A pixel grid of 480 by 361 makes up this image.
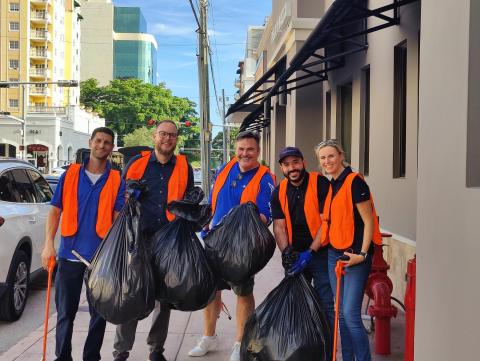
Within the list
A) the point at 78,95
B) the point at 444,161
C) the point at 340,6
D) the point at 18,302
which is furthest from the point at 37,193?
the point at 78,95

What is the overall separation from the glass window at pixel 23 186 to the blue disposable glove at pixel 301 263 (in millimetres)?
3988

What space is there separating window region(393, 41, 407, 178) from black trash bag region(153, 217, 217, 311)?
4164mm

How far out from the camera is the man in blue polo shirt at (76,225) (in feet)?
12.5

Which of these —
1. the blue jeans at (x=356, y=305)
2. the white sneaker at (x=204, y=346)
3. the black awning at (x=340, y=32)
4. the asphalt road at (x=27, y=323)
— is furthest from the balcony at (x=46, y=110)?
the blue jeans at (x=356, y=305)

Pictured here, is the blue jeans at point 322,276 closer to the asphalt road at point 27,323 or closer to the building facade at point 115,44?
the asphalt road at point 27,323

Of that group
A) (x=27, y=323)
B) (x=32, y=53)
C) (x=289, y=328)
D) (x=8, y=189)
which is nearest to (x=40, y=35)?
(x=32, y=53)

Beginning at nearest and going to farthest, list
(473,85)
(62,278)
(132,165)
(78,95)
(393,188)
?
(473,85)
(62,278)
(132,165)
(393,188)
(78,95)

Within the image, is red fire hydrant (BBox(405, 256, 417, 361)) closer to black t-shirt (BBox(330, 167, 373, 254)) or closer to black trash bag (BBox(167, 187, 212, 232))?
black t-shirt (BBox(330, 167, 373, 254))

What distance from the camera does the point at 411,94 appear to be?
6.50 metres

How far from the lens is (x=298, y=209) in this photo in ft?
12.6

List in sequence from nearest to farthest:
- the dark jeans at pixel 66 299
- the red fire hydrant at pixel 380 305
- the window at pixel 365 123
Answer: the dark jeans at pixel 66 299 < the red fire hydrant at pixel 380 305 < the window at pixel 365 123

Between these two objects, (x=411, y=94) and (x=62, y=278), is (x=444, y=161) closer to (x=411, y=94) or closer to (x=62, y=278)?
(x=62, y=278)

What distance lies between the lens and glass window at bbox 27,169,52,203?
6.85 m

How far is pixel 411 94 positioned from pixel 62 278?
4.65m
